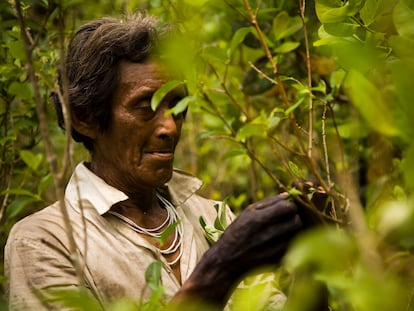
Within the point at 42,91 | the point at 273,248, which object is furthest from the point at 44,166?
the point at 273,248

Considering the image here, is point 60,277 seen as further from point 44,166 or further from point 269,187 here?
point 269,187

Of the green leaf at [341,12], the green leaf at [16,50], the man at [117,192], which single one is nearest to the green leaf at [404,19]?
the green leaf at [341,12]

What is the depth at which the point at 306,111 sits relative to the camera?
266 cm

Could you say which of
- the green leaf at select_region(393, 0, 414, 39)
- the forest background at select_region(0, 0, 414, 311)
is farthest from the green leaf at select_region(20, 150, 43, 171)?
the green leaf at select_region(393, 0, 414, 39)

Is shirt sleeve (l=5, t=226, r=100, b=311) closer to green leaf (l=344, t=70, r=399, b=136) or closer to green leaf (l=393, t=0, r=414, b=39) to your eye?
green leaf (l=393, t=0, r=414, b=39)

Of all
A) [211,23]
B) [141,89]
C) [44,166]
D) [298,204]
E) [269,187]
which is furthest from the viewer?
[269,187]

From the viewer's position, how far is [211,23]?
11.7 ft

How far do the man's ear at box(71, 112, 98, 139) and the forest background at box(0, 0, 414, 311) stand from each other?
0.14 meters

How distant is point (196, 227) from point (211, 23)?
1409mm

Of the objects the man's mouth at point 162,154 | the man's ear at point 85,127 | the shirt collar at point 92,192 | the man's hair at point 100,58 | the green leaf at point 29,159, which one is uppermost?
the man's hair at point 100,58

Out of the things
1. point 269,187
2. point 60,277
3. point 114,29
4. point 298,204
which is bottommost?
point 269,187

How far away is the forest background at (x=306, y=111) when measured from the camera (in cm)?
85

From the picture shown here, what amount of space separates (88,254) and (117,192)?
8.3 inches

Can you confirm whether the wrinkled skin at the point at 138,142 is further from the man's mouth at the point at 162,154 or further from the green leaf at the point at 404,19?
the green leaf at the point at 404,19
